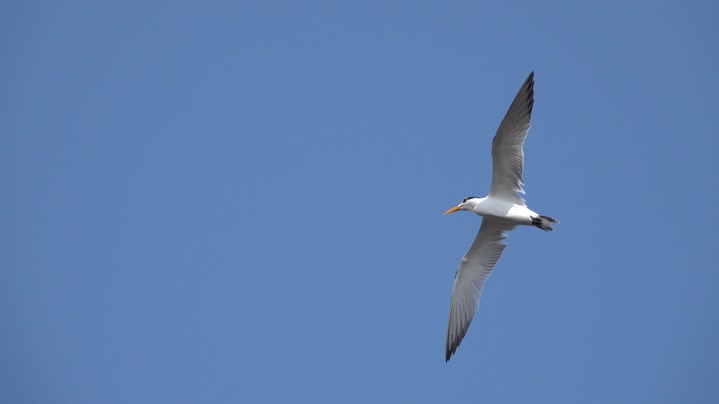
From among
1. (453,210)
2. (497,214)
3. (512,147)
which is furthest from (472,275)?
(512,147)

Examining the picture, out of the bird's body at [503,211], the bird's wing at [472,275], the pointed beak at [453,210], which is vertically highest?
the pointed beak at [453,210]

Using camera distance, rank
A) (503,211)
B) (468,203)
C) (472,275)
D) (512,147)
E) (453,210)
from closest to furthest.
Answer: (512,147) → (503,211) → (468,203) → (453,210) → (472,275)

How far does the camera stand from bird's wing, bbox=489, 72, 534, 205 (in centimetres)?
1346

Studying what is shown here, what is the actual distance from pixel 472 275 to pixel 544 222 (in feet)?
7.98

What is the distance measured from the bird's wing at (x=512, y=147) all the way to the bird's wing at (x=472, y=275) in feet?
3.82

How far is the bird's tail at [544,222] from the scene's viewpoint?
1399 centimetres

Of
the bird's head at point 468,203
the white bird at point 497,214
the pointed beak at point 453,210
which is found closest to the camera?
the white bird at point 497,214

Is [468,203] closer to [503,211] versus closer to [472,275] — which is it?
[503,211]

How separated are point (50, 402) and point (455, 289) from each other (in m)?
89.6

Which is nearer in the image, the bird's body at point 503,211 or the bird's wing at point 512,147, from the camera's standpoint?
the bird's wing at point 512,147

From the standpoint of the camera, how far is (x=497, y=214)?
14523 mm

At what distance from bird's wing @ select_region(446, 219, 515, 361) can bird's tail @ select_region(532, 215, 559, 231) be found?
1.16 meters

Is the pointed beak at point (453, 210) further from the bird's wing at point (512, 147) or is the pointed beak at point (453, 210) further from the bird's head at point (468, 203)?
the bird's wing at point (512, 147)

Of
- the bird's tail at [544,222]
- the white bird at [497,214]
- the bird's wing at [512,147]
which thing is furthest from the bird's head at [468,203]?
the bird's tail at [544,222]
